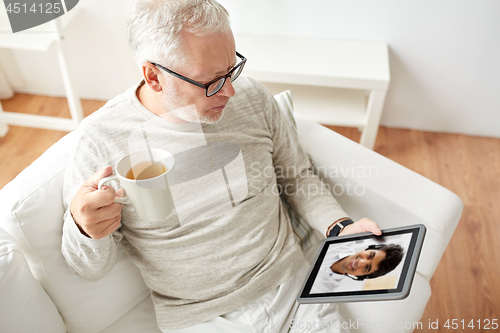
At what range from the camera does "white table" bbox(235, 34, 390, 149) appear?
1.80 metres

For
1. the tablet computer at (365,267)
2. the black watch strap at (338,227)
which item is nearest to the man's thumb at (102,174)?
the tablet computer at (365,267)

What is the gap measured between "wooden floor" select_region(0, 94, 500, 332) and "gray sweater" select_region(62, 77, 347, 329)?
78 centimetres

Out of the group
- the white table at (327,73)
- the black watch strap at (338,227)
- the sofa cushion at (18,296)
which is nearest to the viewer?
the sofa cushion at (18,296)

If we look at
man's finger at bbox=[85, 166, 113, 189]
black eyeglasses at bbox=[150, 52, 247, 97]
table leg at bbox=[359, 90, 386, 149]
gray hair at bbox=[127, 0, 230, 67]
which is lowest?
table leg at bbox=[359, 90, 386, 149]

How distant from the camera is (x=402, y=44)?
1.99 meters

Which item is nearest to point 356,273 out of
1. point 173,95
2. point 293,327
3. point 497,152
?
point 293,327

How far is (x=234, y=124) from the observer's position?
1037 millimetres

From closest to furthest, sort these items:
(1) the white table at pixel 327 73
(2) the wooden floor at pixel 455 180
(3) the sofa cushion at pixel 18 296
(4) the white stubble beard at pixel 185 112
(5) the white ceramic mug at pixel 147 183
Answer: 1. (5) the white ceramic mug at pixel 147 183
2. (3) the sofa cushion at pixel 18 296
3. (4) the white stubble beard at pixel 185 112
4. (2) the wooden floor at pixel 455 180
5. (1) the white table at pixel 327 73

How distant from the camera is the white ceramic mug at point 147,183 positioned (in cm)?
62

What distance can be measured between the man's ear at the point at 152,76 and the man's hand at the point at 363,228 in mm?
560

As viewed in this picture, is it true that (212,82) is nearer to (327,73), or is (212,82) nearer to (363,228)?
(363,228)

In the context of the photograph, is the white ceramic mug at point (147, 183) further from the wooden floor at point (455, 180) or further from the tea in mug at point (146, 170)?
the wooden floor at point (455, 180)

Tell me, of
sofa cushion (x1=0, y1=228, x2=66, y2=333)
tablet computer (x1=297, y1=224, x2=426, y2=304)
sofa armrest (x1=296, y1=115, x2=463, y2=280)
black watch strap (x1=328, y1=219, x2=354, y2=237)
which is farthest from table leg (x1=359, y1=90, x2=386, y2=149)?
sofa cushion (x1=0, y1=228, x2=66, y2=333)

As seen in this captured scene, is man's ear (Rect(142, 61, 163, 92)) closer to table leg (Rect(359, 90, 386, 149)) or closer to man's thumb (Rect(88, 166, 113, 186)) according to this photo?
man's thumb (Rect(88, 166, 113, 186))
